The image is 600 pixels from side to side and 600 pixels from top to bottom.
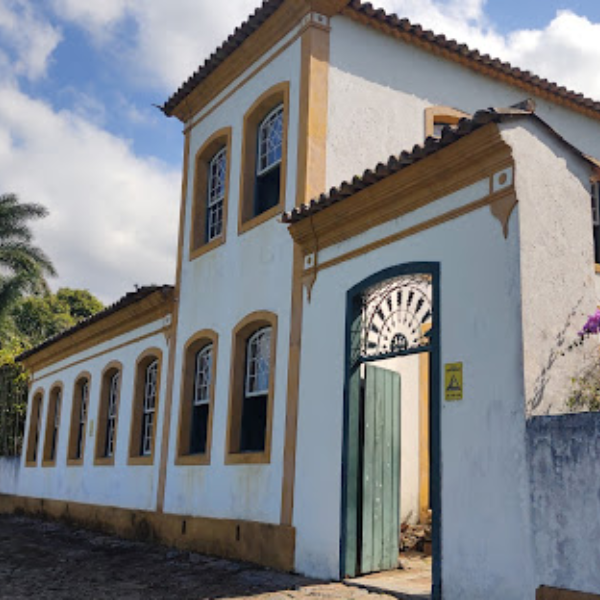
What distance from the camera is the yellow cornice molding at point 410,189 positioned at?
7.18m

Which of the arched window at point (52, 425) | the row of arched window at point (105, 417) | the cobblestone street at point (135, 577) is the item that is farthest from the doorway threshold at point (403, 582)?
the arched window at point (52, 425)

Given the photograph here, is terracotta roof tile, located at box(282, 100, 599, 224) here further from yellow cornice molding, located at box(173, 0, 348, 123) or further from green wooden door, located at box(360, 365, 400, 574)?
yellow cornice molding, located at box(173, 0, 348, 123)

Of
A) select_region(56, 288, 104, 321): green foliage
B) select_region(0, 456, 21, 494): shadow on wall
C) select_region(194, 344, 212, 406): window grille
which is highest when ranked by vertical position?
select_region(56, 288, 104, 321): green foliage

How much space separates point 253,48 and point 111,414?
8.03 meters

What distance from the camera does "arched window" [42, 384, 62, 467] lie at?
1902 centimetres

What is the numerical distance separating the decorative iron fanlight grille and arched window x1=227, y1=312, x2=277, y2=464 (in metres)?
2.03

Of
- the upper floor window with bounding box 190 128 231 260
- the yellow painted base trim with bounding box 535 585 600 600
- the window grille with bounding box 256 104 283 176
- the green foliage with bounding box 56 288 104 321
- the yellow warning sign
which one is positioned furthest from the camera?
the green foliage with bounding box 56 288 104 321

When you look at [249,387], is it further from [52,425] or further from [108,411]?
[52,425]

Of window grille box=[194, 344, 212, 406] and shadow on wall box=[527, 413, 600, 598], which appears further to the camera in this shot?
window grille box=[194, 344, 212, 406]

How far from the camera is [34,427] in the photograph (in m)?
20.8

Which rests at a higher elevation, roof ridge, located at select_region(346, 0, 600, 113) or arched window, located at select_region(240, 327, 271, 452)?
roof ridge, located at select_region(346, 0, 600, 113)

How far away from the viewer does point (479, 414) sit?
690 centimetres

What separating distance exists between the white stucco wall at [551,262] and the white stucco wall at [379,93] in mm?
3594

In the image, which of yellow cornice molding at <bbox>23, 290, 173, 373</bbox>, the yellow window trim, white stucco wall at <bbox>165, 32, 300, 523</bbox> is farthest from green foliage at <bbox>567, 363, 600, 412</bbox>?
the yellow window trim
